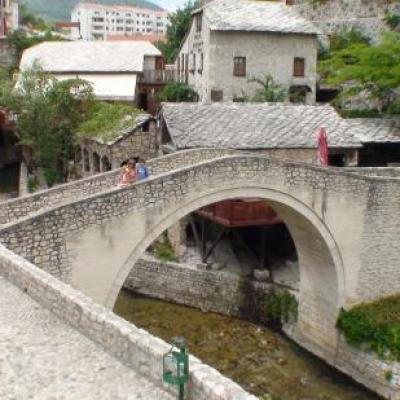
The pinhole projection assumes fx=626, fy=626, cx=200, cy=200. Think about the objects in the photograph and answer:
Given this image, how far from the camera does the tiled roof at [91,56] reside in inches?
1256

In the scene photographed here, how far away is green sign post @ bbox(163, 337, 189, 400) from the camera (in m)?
5.61

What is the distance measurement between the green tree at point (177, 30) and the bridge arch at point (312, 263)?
24.7 metres

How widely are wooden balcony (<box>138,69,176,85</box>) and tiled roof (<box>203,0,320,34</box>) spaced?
19.1 ft

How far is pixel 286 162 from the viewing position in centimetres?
1331

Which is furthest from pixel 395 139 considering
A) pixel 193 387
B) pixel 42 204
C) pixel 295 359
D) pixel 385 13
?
pixel 193 387

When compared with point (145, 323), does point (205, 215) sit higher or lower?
higher

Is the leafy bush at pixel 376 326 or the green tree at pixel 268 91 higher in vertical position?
the green tree at pixel 268 91

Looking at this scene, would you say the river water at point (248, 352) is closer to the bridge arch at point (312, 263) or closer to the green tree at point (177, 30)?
the bridge arch at point (312, 263)

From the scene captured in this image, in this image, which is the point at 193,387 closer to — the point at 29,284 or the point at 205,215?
the point at 29,284

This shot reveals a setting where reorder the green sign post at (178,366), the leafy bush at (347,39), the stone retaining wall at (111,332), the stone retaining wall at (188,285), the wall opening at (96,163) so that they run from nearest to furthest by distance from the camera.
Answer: the stone retaining wall at (111,332)
the green sign post at (178,366)
the stone retaining wall at (188,285)
the wall opening at (96,163)
the leafy bush at (347,39)

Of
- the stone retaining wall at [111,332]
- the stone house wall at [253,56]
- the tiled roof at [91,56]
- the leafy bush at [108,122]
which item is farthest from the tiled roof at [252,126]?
the tiled roof at [91,56]

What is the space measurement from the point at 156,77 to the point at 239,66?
6901mm

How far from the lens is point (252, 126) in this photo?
787 inches

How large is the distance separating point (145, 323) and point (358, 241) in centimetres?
620
